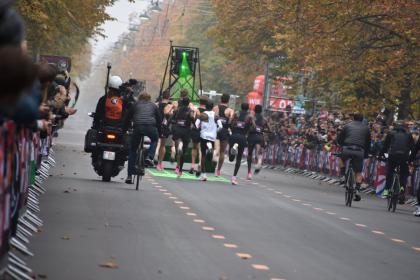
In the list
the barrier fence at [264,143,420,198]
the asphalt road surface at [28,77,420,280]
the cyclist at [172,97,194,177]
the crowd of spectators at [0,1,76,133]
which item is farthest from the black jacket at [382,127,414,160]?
the crowd of spectators at [0,1,76,133]

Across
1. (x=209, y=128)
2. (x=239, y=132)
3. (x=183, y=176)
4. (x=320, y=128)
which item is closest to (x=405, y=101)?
(x=320, y=128)

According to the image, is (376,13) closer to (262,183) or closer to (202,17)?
(262,183)

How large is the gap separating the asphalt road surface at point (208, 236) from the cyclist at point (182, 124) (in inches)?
169

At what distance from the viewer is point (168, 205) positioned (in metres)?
19.1

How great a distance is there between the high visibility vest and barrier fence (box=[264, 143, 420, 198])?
636 centimetres

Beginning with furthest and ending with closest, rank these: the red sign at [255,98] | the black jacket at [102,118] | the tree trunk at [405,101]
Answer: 1. the red sign at [255,98]
2. the tree trunk at [405,101]
3. the black jacket at [102,118]

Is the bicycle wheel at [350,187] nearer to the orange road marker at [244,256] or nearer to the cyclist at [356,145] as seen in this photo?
the cyclist at [356,145]

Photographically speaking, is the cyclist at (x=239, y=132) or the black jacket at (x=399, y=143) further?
the cyclist at (x=239, y=132)

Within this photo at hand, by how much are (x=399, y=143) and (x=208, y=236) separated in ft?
39.9

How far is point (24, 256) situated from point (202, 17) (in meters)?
88.7

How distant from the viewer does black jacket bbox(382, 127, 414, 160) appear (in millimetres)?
25750

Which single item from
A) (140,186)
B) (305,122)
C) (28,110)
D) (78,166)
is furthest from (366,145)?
(305,122)

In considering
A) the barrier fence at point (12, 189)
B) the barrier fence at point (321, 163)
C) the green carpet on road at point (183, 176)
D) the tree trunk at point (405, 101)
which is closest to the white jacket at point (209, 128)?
the green carpet on road at point (183, 176)

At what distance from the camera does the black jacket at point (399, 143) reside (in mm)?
25750
